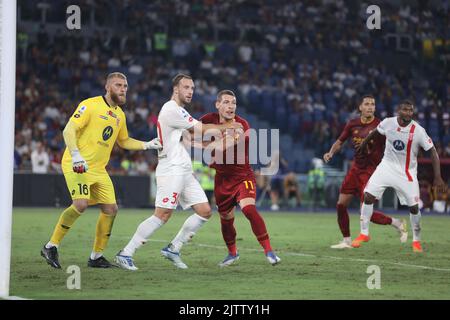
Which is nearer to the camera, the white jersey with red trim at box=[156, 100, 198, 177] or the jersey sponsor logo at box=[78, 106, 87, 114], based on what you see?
the jersey sponsor logo at box=[78, 106, 87, 114]

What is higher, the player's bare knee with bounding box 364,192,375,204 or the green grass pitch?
the player's bare knee with bounding box 364,192,375,204

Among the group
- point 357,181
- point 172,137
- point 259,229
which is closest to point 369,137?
point 357,181

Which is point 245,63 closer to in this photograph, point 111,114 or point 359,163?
point 359,163

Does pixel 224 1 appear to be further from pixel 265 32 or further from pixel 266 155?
pixel 266 155

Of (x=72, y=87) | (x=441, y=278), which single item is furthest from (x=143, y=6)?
(x=441, y=278)

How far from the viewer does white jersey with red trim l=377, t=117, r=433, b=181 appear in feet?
51.5

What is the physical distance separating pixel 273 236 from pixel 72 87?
1764 centimetres

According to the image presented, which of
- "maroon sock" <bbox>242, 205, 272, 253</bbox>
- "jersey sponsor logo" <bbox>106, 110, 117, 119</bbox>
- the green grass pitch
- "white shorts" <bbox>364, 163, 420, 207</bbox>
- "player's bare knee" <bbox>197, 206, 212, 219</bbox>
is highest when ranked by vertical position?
"jersey sponsor logo" <bbox>106, 110, 117, 119</bbox>

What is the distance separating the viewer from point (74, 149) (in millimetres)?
11969

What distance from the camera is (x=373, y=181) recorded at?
16.2 metres

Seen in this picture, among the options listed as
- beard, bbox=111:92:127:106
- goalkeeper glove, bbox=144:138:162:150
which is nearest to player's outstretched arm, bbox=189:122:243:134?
goalkeeper glove, bbox=144:138:162:150

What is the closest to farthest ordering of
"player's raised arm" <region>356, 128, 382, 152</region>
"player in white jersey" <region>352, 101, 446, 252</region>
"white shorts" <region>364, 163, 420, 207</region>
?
1. "player in white jersey" <region>352, 101, 446, 252</region>
2. "player's raised arm" <region>356, 128, 382, 152</region>
3. "white shorts" <region>364, 163, 420, 207</region>

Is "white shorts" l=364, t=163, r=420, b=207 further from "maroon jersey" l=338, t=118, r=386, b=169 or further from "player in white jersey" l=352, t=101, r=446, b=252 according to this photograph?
"maroon jersey" l=338, t=118, r=386, b=169

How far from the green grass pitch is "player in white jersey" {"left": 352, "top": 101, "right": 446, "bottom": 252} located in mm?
740
